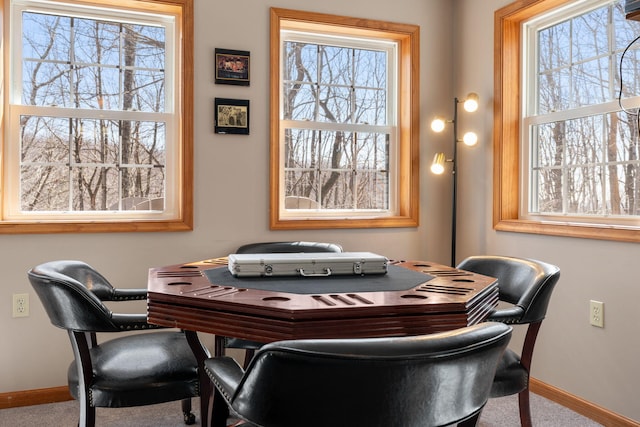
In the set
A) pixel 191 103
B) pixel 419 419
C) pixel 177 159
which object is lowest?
pixel 419 419

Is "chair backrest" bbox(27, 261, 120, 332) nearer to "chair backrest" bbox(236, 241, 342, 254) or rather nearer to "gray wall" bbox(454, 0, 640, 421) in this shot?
"chair backrest" bbox(236, 241, 342, 254)

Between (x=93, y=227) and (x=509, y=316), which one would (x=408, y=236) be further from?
(x=93, y=227)

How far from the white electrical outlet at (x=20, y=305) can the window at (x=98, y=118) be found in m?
0.36

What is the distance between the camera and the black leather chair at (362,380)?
881 mm

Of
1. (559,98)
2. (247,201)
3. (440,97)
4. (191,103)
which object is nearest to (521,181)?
(559,98)

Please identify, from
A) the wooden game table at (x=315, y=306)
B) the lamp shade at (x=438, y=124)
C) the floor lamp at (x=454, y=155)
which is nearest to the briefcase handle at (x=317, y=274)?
the wooden game table at (x=315, y=306)

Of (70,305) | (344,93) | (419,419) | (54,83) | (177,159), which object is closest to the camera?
(419,419)

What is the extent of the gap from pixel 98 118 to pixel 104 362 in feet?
5.65

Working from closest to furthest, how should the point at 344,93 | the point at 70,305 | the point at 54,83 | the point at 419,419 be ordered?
the point at 419,419, the point at 70,305, the point at 54,83, the point at 344,93

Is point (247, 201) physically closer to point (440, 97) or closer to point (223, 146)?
point (223, 146)

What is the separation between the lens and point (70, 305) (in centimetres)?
168

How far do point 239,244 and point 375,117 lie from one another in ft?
4.40

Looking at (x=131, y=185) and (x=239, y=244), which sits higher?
(x=131, y=185)

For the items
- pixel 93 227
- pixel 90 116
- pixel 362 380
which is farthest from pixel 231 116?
pixel 362 380
